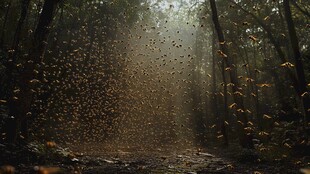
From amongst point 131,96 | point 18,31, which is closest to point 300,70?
point 18,31

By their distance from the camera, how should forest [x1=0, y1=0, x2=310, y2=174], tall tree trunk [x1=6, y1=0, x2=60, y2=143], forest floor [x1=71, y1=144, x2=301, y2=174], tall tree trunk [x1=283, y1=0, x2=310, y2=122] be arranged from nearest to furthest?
forest floor [x1=71, y1=144, x2=301, y2=174] → tall tree trunk [x1=6, y1=0, x2=60, y2=143] → forest [x1=0, y1=0, x2=310, y2=174] → tall tree trunk [x1=283, y1=0, x2=310, y2=122]

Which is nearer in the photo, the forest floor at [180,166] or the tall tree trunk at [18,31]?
the forest floor at [180,166]

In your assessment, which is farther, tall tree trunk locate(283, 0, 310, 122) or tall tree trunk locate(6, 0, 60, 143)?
tall tree trunk locate(283, 0, 310, 122)

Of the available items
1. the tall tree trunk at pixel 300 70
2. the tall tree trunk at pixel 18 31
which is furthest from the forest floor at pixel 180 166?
the tall tree trunk at pixel 18 31

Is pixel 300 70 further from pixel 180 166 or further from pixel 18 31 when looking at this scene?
pixel 18 31

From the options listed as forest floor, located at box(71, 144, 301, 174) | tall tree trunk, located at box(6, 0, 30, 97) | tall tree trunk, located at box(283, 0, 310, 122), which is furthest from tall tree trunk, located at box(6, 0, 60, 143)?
tall tree trunk, located at box(283, 0, 310, 122)

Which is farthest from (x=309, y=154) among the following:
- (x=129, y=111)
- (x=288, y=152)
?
(x=129, y=111)

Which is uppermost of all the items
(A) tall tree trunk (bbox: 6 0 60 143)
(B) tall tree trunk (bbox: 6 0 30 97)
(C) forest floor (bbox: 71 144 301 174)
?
(B) tall tree trunk (bbox: 6 0 30 97)

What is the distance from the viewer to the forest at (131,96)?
9375 mm

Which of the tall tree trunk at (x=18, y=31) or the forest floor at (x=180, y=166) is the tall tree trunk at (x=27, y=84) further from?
the tall tree trunk at (x=18, y=31)

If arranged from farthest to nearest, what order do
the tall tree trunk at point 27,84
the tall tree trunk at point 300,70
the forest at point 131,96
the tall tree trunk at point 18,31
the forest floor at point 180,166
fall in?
the tall tree trunk at point 18,31, the tall tree trunk at point 300,70, the forest at point 131,96, the tall tree trunk at point 27,84, the forest floor at point 180,166

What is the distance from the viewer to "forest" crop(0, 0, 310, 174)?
30.8ft

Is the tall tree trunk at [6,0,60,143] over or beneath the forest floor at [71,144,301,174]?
over

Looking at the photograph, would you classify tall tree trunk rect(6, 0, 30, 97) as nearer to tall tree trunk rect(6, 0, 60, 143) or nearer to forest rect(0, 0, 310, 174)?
forest rect(0, 0, 310, 174)
